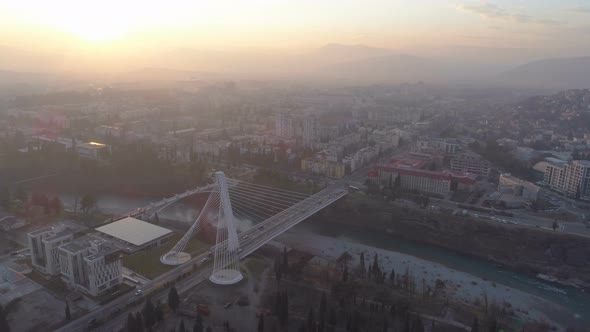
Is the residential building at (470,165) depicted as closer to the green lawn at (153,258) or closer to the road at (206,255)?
the road at (206,255)

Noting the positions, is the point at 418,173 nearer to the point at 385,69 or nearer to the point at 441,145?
the point at 441,145

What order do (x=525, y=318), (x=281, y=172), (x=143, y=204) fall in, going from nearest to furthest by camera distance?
(x=525, y=318), (x=143, y=204), (x=281, y=172)

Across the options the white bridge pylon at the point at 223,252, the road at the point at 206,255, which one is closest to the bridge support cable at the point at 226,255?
the white bridge pylon at the point at 223,252

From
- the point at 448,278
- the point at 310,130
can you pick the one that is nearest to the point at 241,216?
the point at 448,278

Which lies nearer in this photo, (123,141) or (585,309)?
(585,309)

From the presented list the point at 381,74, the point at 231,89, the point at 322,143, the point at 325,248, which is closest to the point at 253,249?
the point at 325,248

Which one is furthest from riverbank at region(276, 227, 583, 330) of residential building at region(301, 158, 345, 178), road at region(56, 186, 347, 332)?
residential building at region(301, 158, 345, 178)

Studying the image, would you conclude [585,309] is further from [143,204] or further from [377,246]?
[143,204]
